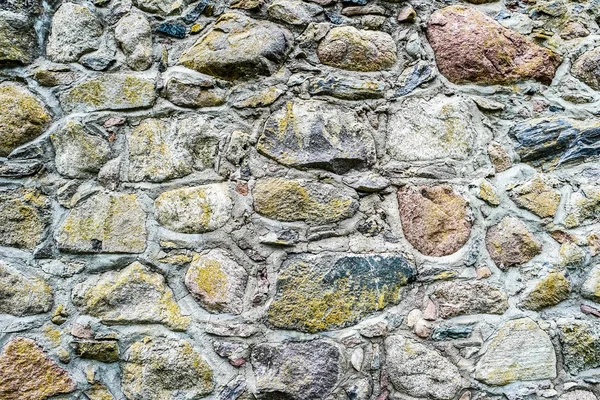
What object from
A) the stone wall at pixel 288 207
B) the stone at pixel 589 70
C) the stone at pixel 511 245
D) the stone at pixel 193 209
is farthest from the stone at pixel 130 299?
the stone at pixel 589 70

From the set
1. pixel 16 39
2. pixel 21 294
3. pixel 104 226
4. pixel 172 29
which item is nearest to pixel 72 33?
pixel 16 39

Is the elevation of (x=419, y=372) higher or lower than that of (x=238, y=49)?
lower

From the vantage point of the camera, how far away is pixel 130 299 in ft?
4.53

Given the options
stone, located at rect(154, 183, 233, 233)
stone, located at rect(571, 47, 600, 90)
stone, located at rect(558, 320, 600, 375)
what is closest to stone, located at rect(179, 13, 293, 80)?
stone, located at rect(154, 183, 233, 233)

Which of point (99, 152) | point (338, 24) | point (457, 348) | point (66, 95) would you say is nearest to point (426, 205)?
point (457, 348)

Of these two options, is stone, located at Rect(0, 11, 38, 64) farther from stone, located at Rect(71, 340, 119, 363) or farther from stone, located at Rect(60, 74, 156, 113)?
stone, located at Rect(71, 340, 119, 363)

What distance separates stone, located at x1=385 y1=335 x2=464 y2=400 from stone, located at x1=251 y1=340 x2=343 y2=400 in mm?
184

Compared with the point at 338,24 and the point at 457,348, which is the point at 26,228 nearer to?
the point at 338,24

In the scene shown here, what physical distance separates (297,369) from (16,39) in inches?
57.5

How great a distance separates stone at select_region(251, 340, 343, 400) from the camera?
4.50 ft

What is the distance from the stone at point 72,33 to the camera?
1.49 meters

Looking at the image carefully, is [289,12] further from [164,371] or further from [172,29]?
[164,371]

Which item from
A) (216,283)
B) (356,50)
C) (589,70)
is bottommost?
(216,283)

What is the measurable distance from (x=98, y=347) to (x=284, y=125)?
0.94 m
